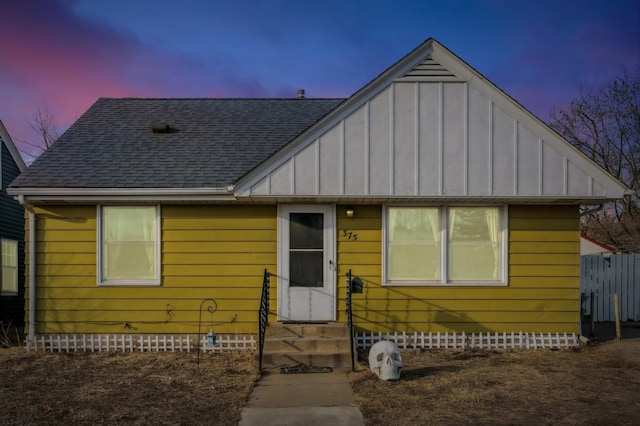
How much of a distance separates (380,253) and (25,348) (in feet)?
22.0

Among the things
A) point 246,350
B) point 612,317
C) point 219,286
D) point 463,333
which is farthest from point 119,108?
point 612,317

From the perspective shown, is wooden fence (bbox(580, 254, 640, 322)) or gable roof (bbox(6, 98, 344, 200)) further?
wooden fence (bbox(580, 254, 640, 322))

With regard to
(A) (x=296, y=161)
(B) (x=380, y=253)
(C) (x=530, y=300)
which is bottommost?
(C) (x=530, y=300)

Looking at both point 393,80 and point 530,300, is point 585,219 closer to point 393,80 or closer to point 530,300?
point 530,300

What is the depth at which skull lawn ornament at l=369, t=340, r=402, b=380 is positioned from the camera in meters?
6.67

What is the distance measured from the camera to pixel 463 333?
8672 millimetres

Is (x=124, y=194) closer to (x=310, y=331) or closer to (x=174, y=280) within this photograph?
(x=174, y=280)

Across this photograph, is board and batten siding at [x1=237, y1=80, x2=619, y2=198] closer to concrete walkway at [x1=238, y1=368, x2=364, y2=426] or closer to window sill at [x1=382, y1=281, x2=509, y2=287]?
window sill at [x1=382, y1=281, x2=509, y2=287]

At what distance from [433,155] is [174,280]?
5.13m

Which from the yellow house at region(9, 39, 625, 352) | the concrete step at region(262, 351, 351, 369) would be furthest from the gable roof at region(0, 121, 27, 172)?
the concrete step at region(262, 351, 351, 369)

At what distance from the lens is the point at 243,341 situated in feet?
28.4

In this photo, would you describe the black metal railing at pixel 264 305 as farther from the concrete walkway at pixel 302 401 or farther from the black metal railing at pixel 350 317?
the black metal railing at pixel 350 317

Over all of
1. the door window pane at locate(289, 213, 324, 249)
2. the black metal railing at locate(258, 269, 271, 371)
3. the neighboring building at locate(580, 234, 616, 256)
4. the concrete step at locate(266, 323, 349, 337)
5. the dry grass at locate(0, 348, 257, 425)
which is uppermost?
the door window pane at locate(289, 213, 324, 249)

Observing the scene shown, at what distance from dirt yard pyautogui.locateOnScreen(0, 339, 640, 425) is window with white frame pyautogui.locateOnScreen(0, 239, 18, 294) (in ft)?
18.0
